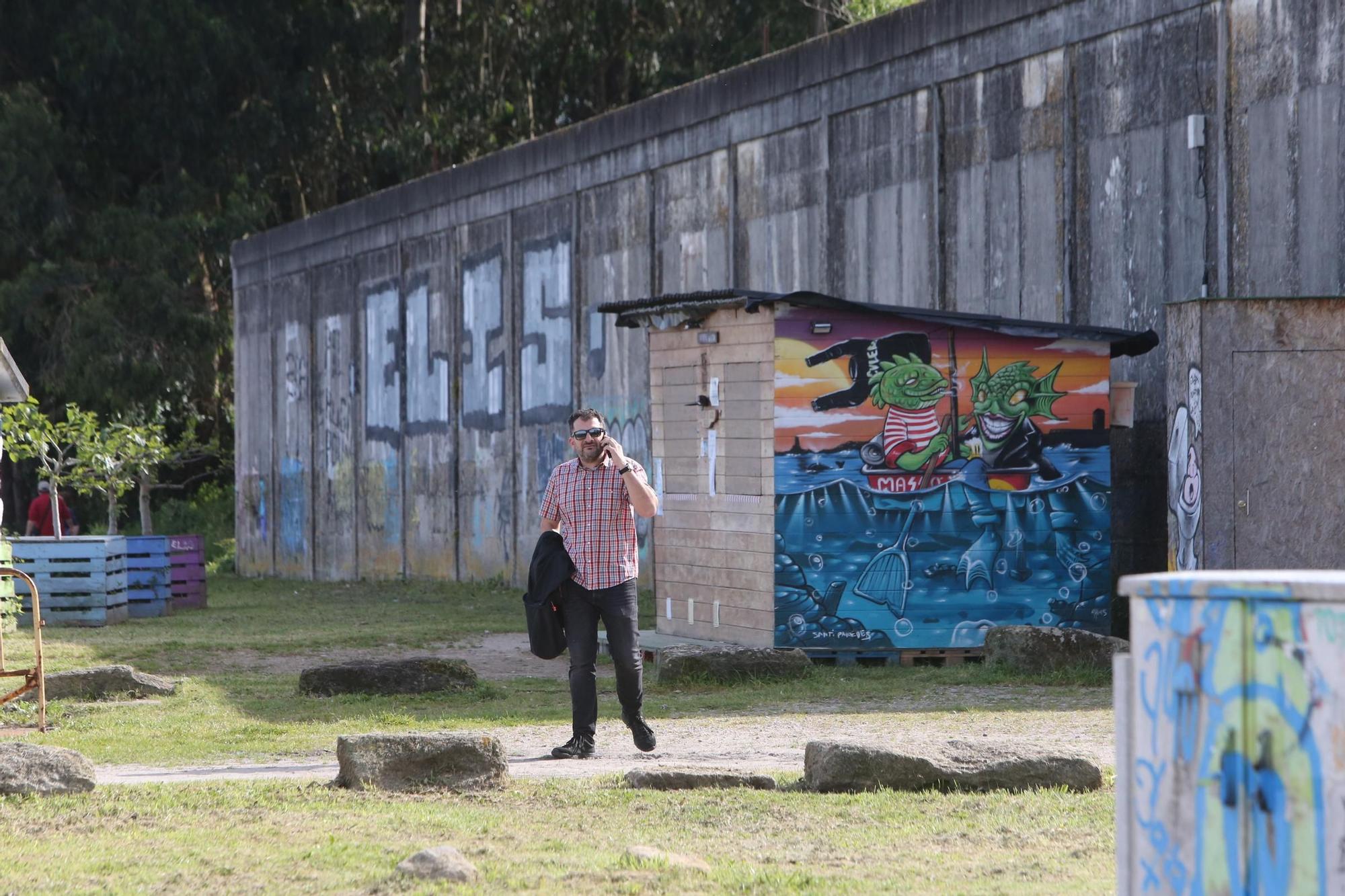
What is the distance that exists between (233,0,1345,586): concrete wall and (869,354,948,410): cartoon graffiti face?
2.31 m

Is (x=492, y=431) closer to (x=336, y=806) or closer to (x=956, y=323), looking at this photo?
(x=956, y=323)

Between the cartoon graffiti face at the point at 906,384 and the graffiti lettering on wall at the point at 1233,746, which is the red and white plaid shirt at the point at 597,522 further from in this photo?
the graffiti lettering on wall at the point at 1233,746

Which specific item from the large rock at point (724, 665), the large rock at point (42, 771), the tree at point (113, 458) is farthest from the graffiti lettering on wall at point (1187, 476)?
the tree at point (113, 458)

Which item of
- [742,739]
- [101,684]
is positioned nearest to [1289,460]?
[742,739]

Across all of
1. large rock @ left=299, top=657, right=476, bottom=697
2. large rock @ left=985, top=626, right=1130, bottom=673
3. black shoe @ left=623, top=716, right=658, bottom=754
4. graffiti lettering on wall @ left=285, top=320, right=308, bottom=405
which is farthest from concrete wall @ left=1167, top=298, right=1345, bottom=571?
graffiti lettering on wall @ left=285, top=320, right=308, bottom=405

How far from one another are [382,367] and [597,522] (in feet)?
63.3

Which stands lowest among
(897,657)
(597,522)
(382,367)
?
(897,657)

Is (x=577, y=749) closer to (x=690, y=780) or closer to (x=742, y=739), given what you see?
(x=742, y=739)

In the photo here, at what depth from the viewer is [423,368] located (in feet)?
89.1

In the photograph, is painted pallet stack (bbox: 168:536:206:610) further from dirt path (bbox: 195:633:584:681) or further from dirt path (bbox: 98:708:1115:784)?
dirt path (bbox: 98:708:1115:784)

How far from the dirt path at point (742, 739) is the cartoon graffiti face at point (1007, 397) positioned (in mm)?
3275

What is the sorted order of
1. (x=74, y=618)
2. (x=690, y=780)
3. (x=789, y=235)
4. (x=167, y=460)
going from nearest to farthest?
1. (x=690, y=780)
2. (x=74, y=618)
3. (x=789, y=235)
4. (x=167, y=460)

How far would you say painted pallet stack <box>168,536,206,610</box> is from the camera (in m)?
21.3

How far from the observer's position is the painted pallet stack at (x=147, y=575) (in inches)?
814
